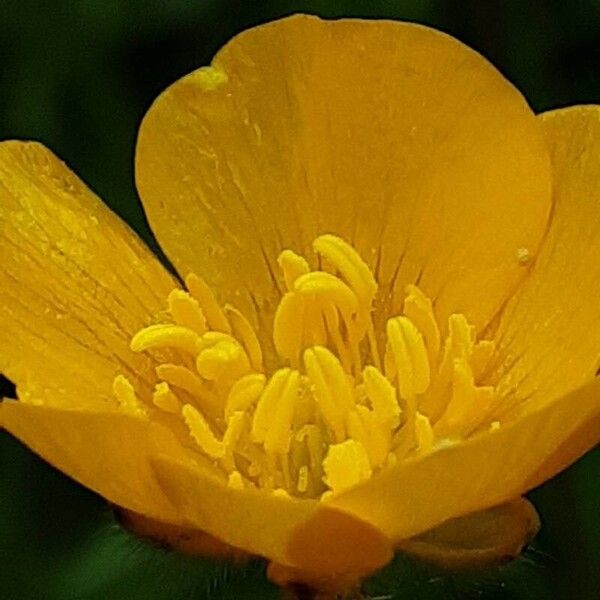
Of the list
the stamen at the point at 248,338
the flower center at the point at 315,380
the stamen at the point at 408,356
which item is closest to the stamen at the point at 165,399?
the flower center at the point at 315,380

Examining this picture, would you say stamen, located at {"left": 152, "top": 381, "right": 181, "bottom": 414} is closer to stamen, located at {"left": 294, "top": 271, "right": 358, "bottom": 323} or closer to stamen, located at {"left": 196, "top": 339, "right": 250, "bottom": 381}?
stamen, located at {"left": 196, "top": 339, "right": 250, "bottom": 381}

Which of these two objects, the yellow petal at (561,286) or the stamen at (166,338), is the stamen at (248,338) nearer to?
the stamen at (166,338)

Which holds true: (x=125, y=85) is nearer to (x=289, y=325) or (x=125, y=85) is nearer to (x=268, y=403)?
(x=289, y=325)

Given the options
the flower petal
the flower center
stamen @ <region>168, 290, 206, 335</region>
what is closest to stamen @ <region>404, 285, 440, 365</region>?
the flower center

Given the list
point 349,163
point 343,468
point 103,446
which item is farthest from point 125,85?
point 103,446

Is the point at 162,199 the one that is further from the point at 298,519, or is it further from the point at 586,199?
the point at 298,519

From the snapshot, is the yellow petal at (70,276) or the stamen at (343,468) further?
the yellow petal at (70,276)

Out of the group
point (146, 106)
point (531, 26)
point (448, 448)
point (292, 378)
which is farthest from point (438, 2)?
point (448, 448)
